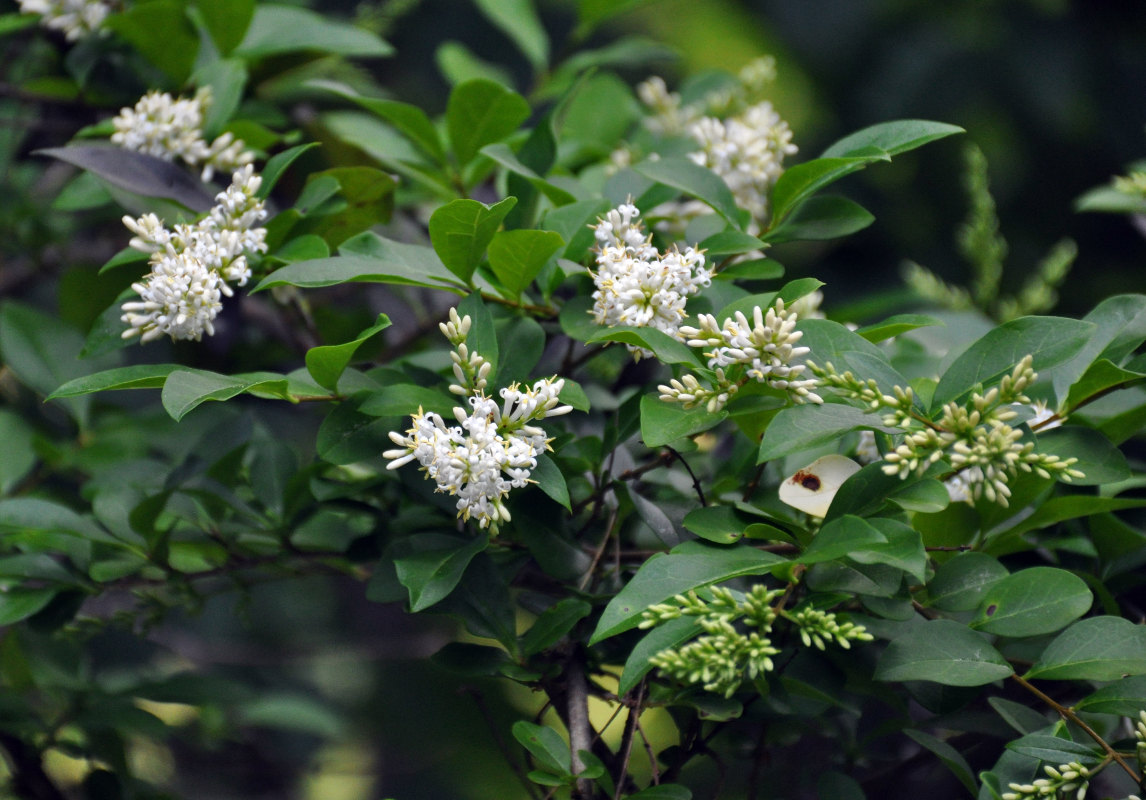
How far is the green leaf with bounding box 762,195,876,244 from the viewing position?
587 mm

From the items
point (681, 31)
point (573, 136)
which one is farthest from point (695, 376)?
point (681, 31)

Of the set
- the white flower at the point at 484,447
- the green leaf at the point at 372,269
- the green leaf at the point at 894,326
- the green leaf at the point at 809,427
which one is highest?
the green leaf at the point at 894,326

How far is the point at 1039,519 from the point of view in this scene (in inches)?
21.7

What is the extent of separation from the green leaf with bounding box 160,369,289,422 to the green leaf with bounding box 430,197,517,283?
0.39 ft

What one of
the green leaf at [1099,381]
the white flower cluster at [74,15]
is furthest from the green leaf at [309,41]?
the green leaf at [1099,381]

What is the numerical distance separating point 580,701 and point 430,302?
0.52 m

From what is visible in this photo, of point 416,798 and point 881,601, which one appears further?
point 416,798

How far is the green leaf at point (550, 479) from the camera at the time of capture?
47 cm

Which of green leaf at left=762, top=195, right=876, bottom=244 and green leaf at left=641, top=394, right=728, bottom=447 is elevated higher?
green leaf at left=762, top=195, right=876, bottom=244

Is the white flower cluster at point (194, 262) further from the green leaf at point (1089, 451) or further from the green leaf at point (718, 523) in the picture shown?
the green leaf at point (1089, 451)

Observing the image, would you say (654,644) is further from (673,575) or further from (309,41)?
(309,41)

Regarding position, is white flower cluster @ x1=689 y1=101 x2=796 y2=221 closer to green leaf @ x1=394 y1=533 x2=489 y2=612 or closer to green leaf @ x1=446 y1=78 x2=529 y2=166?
green leaf @ x1=446 y1=78 x2=529 y2=166

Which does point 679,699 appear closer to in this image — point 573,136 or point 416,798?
point 573,136

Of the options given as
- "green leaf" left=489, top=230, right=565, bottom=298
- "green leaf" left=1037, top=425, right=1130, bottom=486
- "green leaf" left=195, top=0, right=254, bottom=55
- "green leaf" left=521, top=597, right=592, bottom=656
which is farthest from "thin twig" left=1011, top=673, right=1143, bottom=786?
"green leaf" left=195, top=0, right=254, bottom=55
